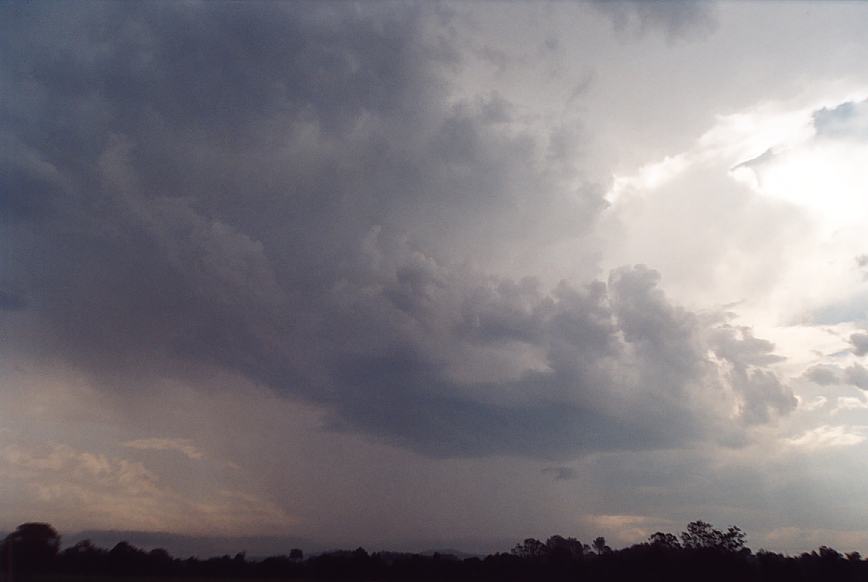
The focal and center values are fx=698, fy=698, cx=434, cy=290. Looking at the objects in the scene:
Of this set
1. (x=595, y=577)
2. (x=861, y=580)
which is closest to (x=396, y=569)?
(x=595, y=577)

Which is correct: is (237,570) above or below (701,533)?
below

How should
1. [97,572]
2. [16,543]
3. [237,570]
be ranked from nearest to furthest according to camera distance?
[16,543]
[97,572]
[237,570]

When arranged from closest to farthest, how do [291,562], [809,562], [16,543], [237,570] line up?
[16,543] → [237,570] → [291,562] → [809,562]

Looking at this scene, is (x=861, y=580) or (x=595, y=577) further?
(x=861, y=580)

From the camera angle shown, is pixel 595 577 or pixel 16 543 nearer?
pixel 16 543

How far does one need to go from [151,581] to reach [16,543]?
15235 millimetres

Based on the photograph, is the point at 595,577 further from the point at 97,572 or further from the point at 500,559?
the point at 97,572

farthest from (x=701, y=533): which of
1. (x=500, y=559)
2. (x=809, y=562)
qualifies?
(x=500, y=559)

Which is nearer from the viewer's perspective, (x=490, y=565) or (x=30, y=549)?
(x=30, y=549)

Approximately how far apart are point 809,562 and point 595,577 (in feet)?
169

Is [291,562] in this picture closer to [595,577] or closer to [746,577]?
[595,577]

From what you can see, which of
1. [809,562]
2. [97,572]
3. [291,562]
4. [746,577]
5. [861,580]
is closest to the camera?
[97,572]

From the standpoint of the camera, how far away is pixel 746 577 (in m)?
109

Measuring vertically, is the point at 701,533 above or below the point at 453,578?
above
